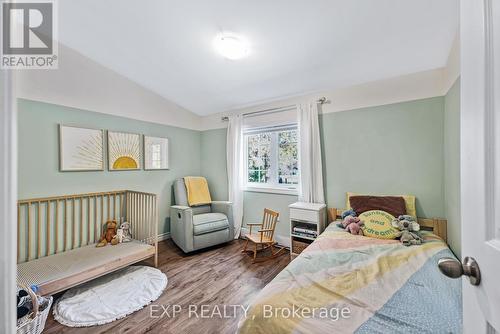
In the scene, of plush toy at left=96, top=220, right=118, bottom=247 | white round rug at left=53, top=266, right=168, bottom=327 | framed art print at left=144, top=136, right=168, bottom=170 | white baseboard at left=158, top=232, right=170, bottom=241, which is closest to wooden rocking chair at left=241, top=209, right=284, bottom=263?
white round rug at left=53, top=266, right=168, bottom=327

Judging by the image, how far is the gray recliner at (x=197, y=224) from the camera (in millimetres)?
2887

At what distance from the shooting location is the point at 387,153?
248 centimetres

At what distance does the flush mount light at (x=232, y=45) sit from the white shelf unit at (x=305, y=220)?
197cm

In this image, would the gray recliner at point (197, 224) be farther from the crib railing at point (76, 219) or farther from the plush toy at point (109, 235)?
the plush toy at point (109, 235)

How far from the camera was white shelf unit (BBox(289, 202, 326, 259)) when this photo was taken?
2588mm

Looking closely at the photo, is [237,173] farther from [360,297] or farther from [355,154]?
[360,297]

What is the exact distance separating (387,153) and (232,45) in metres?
2.17

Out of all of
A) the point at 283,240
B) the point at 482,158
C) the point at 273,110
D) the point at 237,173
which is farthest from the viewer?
the point at 237,173

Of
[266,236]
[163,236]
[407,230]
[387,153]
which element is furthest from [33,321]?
[387,153]

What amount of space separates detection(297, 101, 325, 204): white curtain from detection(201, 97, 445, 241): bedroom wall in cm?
11

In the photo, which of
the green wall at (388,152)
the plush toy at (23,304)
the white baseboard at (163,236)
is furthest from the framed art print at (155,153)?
the green wall at (388,152)

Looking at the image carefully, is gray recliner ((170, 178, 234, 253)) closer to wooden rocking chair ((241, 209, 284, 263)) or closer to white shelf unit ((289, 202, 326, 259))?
wooden rocking chair ((241, 209, 284, 263))

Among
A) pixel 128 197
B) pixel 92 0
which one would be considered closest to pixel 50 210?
pixel 128 197

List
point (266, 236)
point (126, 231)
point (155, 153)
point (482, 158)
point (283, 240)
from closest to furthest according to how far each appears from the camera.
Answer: point (482, 158) < point (126, 231) < point (266, 236) < point (283, 240) < point (155, 153)
